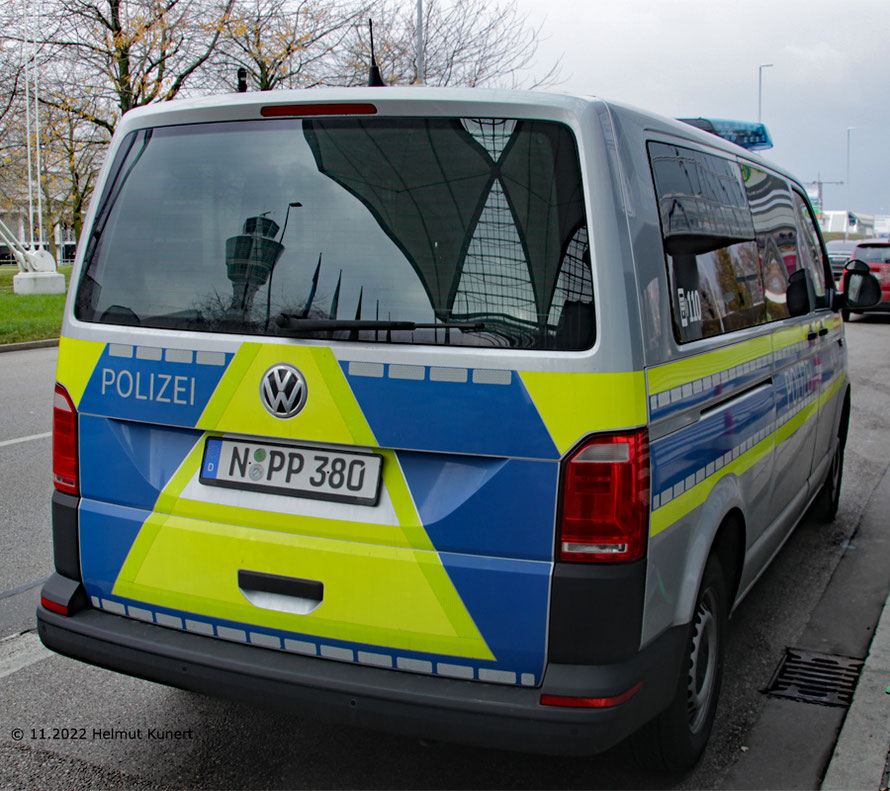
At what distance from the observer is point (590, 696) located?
8.11 ft

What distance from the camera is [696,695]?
3.15m

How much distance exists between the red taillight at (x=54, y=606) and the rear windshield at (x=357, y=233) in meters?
0.87

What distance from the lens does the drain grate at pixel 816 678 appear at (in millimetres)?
3783

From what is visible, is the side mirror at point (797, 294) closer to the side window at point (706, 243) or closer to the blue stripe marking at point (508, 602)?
the side window at point (706, 243)

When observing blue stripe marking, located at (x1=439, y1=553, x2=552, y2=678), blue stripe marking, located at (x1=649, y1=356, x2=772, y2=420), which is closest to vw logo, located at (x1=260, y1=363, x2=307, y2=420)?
blue stripe marking, located at (x1=439, y1=553, x2=552, y2=678)

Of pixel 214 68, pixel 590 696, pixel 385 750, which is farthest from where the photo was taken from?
pixel 214 68

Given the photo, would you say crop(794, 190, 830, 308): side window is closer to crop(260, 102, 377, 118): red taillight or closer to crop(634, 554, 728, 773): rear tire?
crop(634, 554, 728, 773): rear tire

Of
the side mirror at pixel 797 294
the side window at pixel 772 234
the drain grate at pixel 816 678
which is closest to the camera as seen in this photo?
the drain grate at pixel 816 678

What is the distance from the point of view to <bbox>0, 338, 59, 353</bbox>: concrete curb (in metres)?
15.5

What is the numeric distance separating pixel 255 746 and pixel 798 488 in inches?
110

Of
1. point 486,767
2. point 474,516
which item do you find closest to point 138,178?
point 474,516

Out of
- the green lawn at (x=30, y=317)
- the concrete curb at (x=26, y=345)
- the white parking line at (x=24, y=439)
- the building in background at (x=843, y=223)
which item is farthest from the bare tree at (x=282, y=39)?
the building in background at (x=843, y=223)

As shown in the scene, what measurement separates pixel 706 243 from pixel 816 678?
189cm

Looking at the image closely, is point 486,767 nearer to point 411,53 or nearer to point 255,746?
point 255,746
